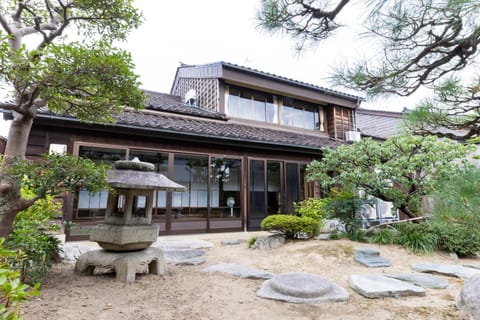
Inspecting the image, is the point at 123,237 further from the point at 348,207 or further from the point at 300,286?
the point at 348,207

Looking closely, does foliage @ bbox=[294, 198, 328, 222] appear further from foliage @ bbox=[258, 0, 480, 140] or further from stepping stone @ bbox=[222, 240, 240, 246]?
foliage @ bbox=[258, 0, 480, 140]

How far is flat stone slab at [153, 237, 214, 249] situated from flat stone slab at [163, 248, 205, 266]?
21 cm

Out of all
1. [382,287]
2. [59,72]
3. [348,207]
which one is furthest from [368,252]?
[59,72]

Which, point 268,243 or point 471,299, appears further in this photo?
point 268,243

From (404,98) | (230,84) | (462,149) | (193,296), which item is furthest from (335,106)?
(193,296)

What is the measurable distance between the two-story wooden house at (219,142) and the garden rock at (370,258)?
116 inches

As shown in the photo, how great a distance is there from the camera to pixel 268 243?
5023mm

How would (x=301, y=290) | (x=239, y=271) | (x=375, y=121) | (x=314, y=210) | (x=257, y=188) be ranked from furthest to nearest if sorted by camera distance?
(x=375, y=121), (x=257, y=188), (x=314, y=210), (x=239, y=271), (x=301, y=290)

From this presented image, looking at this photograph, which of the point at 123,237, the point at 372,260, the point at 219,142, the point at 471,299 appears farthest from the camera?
the point at 219,142

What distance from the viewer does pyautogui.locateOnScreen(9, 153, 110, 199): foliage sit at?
2.38 m

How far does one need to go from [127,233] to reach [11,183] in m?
1.22

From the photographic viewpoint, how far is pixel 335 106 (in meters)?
10.5

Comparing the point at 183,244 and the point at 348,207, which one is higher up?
the point at 348,207

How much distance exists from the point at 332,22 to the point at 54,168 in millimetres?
3091
